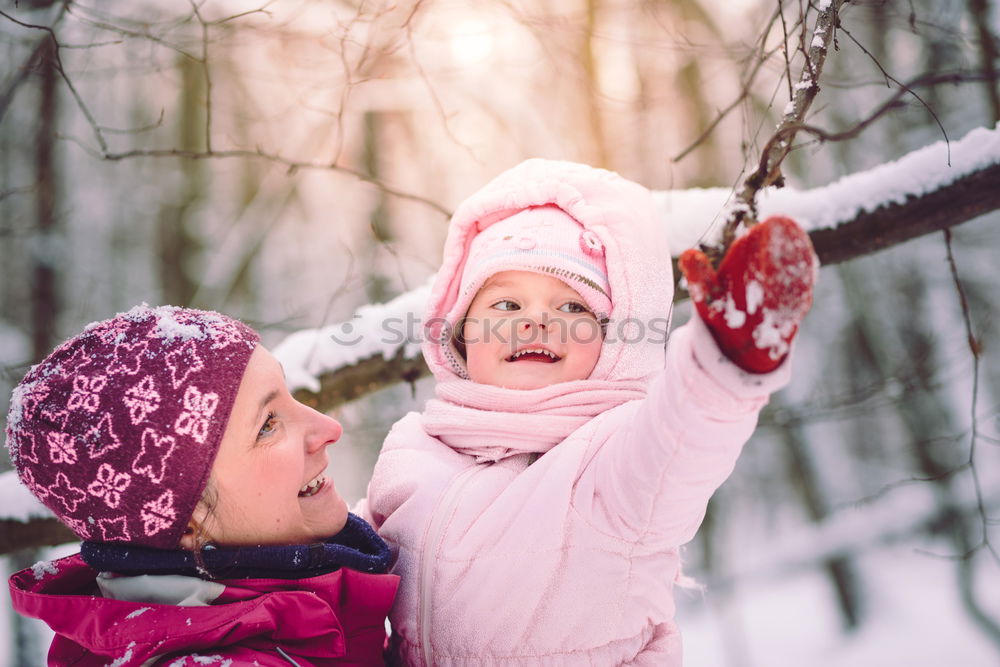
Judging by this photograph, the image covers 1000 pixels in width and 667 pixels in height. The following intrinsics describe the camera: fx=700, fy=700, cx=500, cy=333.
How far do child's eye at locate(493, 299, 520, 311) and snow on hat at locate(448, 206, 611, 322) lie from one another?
0.08 m

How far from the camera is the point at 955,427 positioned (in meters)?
7.37

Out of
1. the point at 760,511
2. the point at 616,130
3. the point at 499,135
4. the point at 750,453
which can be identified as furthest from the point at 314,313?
the point at 760,511

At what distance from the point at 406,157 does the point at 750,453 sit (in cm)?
604

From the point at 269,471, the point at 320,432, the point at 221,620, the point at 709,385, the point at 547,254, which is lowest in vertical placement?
the point at 221,620

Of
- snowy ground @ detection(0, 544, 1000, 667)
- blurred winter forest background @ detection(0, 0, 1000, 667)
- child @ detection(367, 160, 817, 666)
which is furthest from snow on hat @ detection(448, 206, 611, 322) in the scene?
snowy ground @ detection(0, 544, 1000, 667)

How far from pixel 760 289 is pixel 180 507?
47.4 inches

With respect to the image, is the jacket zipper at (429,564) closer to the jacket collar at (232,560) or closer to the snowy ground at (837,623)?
the jacket collar at (232,560)

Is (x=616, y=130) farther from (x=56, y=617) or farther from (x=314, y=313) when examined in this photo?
(x=56, y=617)

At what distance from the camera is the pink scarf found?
172 centimetres

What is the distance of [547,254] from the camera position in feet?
6.38

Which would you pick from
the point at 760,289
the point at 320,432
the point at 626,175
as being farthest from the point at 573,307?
the point at 626,175

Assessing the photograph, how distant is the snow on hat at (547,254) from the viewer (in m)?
1.94

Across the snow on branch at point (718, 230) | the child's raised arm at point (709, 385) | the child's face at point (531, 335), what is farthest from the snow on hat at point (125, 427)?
the snow on branch at point (718, 230)

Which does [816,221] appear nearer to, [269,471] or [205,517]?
[269,471]
